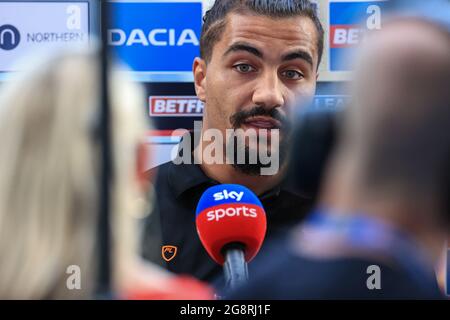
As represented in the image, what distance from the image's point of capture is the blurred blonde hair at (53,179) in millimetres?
1751

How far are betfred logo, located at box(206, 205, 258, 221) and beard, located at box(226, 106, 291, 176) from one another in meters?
0.72

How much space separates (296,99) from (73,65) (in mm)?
1341

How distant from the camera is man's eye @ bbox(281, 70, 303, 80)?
9.98ft

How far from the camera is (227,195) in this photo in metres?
2.32

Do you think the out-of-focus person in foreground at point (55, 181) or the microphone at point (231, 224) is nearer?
the out-of-focus person in foreground at point (55, 181)

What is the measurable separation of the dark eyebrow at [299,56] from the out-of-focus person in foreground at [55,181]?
1.33 metres

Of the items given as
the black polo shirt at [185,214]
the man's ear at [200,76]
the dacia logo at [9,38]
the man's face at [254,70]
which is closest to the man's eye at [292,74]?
the man's face at [254,70]

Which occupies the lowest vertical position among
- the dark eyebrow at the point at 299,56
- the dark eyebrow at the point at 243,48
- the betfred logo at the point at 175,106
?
the betfred logo at the point at 175,106

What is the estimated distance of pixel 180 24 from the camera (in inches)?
120

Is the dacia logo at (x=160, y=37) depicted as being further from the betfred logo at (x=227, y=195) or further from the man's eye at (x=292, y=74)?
the betfred logo at (x=227, y=195)

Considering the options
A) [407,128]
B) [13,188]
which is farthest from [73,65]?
[407,128]

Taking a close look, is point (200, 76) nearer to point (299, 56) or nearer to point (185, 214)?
point (299, 56)

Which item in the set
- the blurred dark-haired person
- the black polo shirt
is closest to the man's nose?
the black polo shirt

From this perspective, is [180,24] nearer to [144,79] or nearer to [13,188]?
[144,79]
